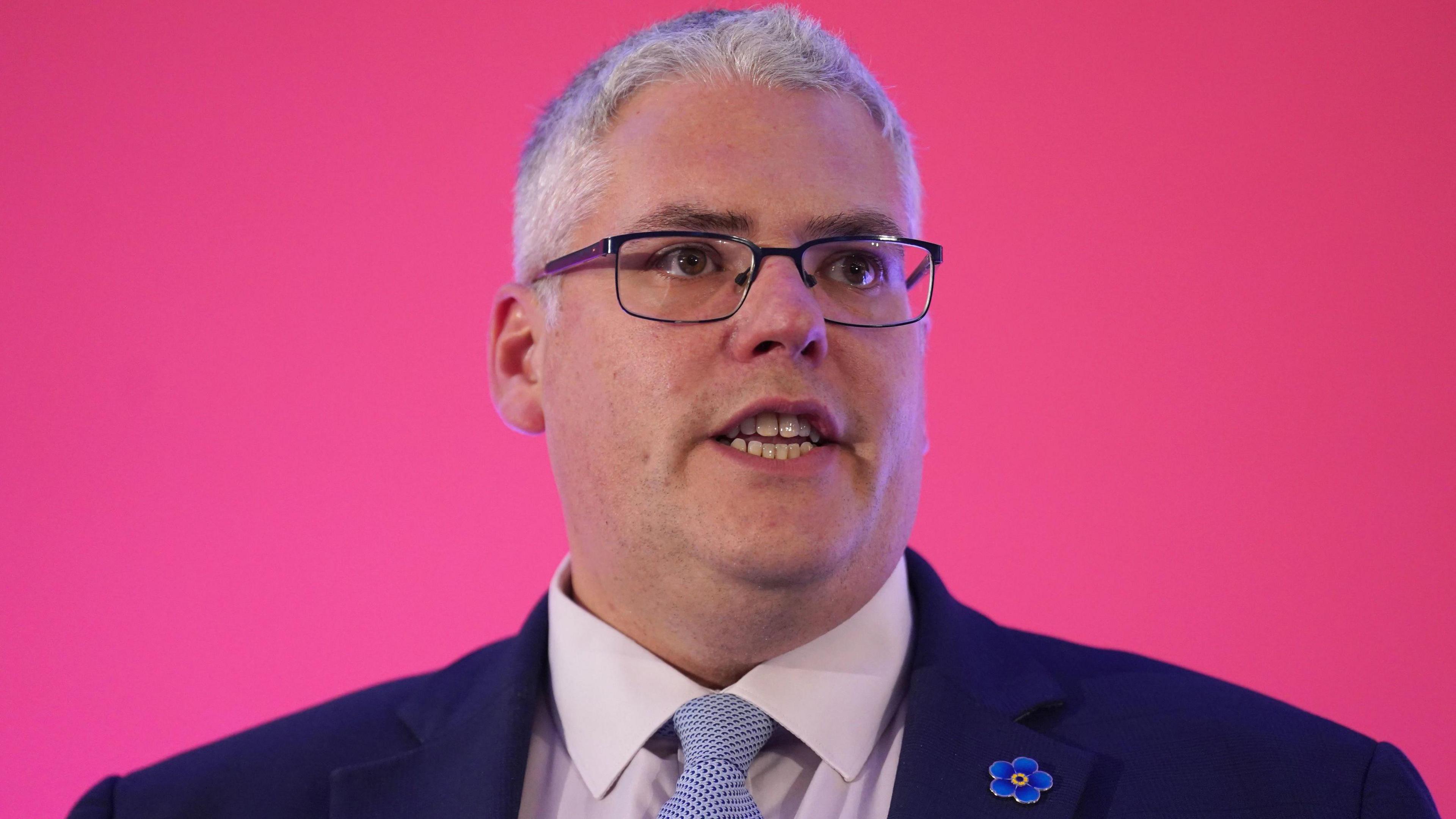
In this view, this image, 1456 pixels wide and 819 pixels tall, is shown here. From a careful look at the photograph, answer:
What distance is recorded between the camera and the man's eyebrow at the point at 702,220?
1.78m

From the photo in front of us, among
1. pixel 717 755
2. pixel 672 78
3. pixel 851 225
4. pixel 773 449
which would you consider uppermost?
pixel 672 78

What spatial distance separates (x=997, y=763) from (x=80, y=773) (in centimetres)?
196

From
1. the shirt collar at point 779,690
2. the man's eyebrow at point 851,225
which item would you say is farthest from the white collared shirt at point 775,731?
the man's eyebrow at point 851,225

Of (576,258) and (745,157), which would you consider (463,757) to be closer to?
(576,258)

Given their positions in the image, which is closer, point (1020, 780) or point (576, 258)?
point (1020, 780)

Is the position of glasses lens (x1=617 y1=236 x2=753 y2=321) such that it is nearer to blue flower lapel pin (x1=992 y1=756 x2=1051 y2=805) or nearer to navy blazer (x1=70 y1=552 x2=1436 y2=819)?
navy blazer (x1=70 y1=552 x2=1436 y2=819)

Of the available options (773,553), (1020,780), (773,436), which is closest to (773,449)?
(773,436)

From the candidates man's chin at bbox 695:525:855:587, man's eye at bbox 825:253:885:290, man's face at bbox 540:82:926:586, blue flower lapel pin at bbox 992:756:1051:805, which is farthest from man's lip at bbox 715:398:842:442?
blue flower lapel pin at bbox 992:756:1051:805

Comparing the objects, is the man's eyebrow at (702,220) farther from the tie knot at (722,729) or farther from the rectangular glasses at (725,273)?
the tie knot at (722,729)

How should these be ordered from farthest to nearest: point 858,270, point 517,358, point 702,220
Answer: point 517,358 < point 858,270 < point 702,220

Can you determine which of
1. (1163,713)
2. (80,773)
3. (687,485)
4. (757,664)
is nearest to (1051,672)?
(1163,713)

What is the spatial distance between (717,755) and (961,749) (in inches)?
12.6

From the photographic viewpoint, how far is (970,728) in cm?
175

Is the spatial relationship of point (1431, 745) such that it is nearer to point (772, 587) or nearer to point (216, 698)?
point (772, 587)
